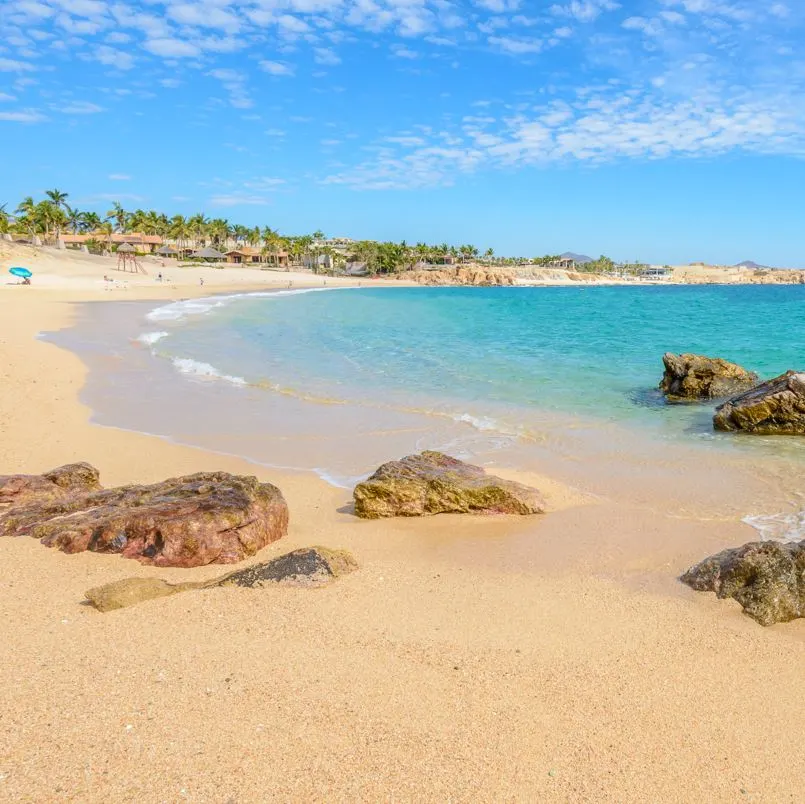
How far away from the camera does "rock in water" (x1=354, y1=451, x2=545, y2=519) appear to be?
7.85m

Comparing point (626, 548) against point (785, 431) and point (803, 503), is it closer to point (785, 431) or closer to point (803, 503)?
point (803, 503)

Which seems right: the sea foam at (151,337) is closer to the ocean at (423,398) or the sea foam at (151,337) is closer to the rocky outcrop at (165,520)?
the ocean at (423,398)

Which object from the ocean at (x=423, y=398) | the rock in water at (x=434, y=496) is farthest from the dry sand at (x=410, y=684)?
the ocean at (x=423, y=398)

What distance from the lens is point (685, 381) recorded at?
630 inches

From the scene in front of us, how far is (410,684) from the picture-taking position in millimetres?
4309

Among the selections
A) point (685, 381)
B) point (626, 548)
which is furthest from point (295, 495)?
point (685, 381)

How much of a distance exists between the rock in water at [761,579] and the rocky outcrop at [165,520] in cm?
442

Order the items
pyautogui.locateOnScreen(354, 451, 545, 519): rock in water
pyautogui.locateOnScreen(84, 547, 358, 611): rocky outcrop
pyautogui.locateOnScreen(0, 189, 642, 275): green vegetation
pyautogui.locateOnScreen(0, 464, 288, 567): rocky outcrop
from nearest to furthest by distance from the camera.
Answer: pyautogui.locateOnScreen(84, 547, 358, 611): rocky outcrop, pyautogui.locateOnScreen(0, 464, 288, 567): rocky outcrop, pyautogui.locateOnScreen(354, 451, 545, 519): rock in water, pyautogui.locateOnScreen(0, 189, 642, 275): green vegetation

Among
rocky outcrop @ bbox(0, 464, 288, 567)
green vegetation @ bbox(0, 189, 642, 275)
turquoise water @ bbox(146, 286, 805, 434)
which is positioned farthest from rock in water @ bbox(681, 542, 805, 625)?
green vegetation @ bbox(0, 189, 642, 275)

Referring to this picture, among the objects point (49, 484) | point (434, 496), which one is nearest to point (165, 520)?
point (49, 484)

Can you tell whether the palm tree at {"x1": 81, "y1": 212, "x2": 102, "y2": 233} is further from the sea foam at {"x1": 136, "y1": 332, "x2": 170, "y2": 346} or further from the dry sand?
the dry sand

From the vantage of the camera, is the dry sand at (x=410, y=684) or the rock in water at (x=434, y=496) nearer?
the dry sand at (x=410, y=684)

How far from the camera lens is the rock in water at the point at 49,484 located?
7359 mm

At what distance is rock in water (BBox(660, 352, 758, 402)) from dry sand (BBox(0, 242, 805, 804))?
9884 millimetres
